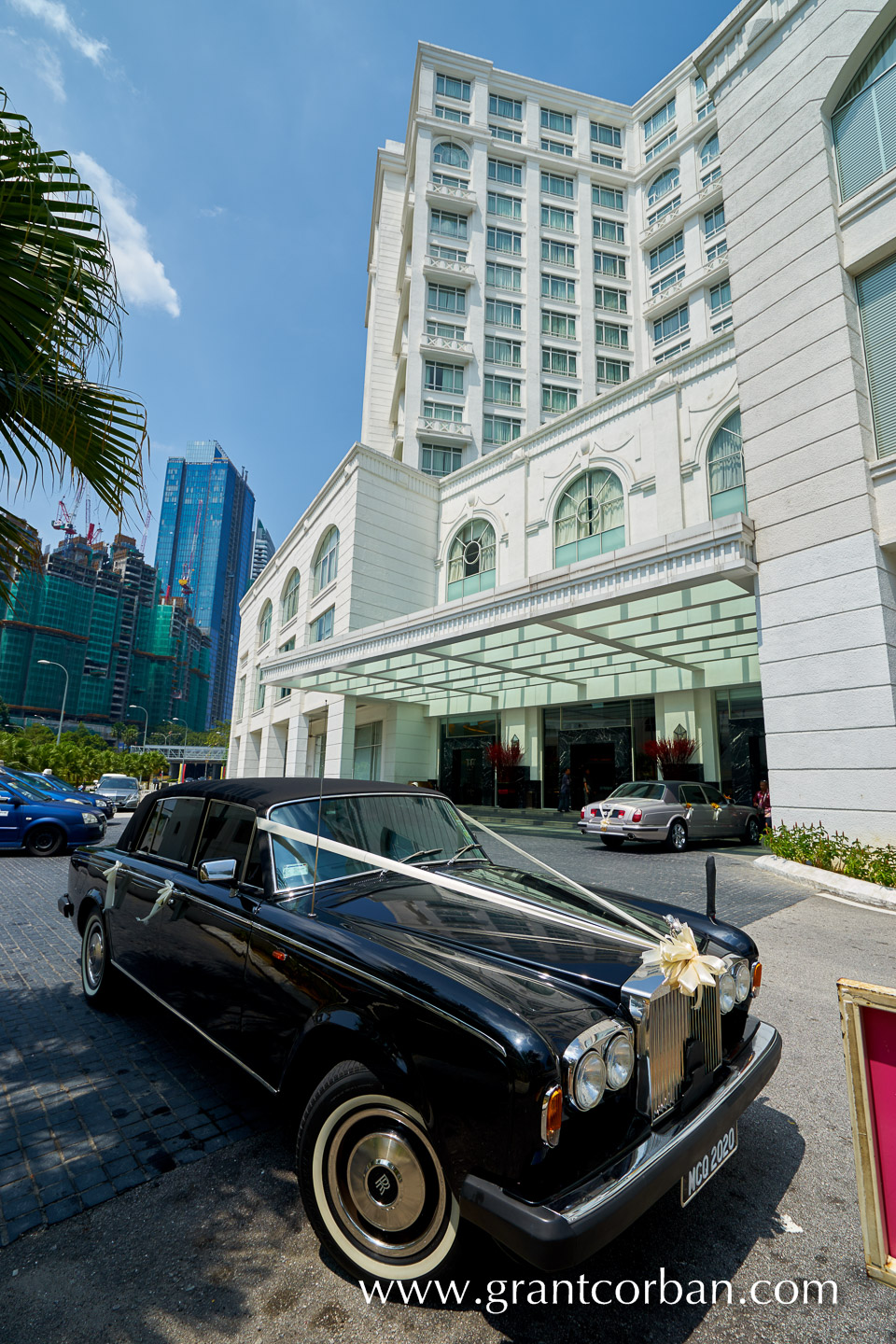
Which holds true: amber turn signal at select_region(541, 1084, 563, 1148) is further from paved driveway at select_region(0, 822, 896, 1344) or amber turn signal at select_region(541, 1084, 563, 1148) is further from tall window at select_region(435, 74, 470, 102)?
tall window at select_region(435, 74, 470, 102)

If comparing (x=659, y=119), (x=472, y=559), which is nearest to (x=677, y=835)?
(x=472, y=559)

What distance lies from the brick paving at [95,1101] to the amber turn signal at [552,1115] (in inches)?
51.5

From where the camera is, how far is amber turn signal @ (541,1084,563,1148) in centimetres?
157

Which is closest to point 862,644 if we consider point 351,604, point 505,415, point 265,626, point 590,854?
point 590,854

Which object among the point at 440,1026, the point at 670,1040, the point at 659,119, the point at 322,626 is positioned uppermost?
the point at 659,119

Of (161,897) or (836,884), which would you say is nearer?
(161,897)

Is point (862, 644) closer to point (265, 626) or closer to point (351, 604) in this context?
point (351, 604)

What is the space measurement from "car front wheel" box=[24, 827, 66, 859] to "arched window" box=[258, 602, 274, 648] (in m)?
25.8

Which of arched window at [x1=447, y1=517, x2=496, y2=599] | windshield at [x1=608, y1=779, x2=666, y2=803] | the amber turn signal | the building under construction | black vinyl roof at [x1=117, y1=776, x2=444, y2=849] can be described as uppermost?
the building under construction

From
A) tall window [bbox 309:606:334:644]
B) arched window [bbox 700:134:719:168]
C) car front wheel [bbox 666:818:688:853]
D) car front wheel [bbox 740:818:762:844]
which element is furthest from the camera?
arched window [bbox 700:134:719:168]

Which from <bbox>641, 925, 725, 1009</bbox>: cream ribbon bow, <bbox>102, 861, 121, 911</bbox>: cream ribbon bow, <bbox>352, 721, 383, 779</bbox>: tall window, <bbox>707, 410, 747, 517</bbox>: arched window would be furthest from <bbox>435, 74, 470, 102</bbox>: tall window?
<bbox>641, 925, 725, 1009</bbox>: cream ribbon bow

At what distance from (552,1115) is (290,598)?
109 feet

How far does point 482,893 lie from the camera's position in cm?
265

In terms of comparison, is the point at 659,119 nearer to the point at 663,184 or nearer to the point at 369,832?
the point at 663,184
